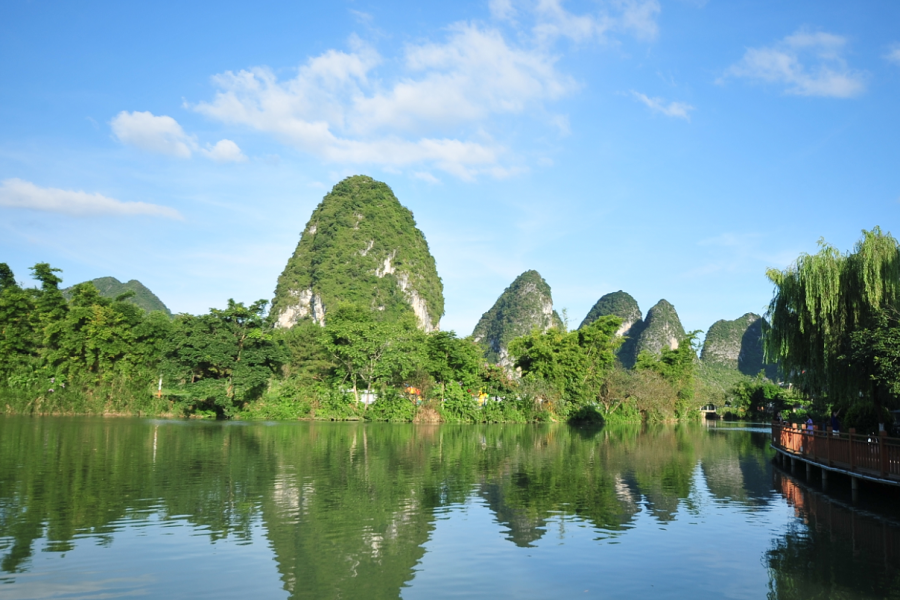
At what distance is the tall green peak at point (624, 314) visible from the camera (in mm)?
127625

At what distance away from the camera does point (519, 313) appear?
12425 centimetres

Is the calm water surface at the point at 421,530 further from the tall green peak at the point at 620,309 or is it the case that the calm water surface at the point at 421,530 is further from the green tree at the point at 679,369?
the tall green peak at the point at 620,309

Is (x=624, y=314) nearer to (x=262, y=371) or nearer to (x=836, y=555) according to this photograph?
(x=262, y=371)

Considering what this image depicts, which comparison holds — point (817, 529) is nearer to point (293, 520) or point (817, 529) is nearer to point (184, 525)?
point (293, 520)

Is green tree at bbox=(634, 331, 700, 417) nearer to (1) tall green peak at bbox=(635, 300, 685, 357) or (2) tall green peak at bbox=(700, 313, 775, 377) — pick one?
(1) tall green peak at bbox=(635, 300, 685, 357)

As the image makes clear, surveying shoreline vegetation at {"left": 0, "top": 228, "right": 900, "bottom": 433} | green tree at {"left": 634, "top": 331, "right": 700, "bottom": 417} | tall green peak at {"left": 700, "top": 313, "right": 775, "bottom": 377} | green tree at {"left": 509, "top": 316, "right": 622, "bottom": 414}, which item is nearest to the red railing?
shoreline vegetation at {"left": 0, "top": 228, "right": 900, "bottom": 433}

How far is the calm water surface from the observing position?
7816 mm

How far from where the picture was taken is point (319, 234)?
11700 cm

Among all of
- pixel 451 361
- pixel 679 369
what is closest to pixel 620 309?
pixel 679 369

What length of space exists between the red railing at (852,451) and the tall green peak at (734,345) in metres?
104

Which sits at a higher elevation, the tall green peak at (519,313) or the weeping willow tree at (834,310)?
the tall green peak at (519,313)

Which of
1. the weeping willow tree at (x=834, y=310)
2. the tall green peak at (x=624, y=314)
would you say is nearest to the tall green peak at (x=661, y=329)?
the tall green peak at (x=624, y=314)

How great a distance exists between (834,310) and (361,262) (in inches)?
3697

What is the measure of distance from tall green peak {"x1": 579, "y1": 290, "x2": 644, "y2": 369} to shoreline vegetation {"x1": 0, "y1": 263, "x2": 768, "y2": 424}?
76.8 meters
